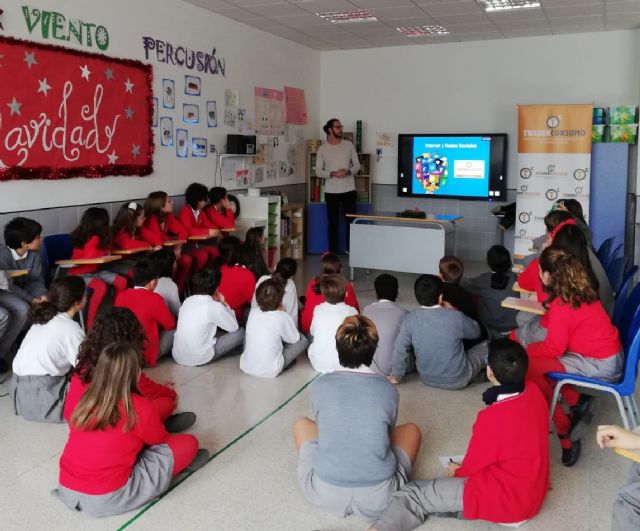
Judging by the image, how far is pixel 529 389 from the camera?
8.24 feet

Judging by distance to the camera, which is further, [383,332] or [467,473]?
[383,332]

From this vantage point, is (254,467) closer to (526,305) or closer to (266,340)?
(266,340)

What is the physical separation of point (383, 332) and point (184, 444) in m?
1.60

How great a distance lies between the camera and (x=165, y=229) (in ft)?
20.2

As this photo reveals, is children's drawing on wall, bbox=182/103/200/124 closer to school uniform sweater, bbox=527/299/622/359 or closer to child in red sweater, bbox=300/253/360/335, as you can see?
child in red sweater, bbox=300/253/360/335

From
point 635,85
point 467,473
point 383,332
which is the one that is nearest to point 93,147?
point 383,332

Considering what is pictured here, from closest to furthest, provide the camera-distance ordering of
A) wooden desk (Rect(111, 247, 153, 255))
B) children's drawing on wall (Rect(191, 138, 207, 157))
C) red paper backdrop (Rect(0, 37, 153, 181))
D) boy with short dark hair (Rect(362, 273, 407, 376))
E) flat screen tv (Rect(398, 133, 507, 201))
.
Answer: boy with short dark hair (Rect(362, 273, 407, 376)) < red paper backdrop (Rect(0, 37, 153, 181)) < wooden desk (Rect(111, 247, 153, 255)) < children's drawing on wall (Rect(191, 138, 207, 157)) < flat screen tv (Rect(398, 133, 507, 201))

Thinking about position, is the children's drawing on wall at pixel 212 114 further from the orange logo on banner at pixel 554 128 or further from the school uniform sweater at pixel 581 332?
the school uniform sweater at pixel 581 332

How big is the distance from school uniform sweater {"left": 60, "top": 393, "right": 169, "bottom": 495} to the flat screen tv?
22.4 feet

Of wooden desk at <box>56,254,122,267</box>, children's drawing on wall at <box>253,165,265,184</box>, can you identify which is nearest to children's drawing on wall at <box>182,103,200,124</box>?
children's drawing on wall at <box>253,165,265,184</box>

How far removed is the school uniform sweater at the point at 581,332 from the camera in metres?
3.15

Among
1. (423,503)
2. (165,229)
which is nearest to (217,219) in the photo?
(165,229)

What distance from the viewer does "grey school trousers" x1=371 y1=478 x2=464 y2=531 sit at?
8.13ft

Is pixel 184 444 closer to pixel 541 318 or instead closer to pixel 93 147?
pixel 541 318
